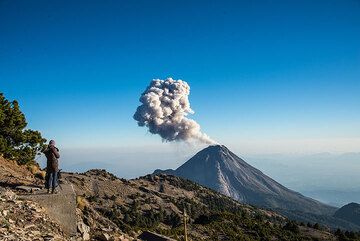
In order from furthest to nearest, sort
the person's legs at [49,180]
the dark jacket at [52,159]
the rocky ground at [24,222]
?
1. the dark jacket at [52,159]
2. the person's legs at [49,180]
3. the rocky ground at [24,222]

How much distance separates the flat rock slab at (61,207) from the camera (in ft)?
43.3

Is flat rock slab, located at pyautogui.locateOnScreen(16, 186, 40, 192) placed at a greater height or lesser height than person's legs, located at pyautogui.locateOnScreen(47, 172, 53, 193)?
lesser

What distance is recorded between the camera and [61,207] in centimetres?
1339

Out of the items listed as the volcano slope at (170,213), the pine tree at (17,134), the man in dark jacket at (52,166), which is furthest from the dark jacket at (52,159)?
the volcano slope at (170,213)

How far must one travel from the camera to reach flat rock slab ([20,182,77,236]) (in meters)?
13.2

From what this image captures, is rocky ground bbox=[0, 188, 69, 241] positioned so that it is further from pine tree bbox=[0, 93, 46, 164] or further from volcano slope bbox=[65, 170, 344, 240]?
volcano slope bbox=[65, 170, 344, 240]

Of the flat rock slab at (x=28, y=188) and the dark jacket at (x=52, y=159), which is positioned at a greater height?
the dark jacket at (x=52, y=159)

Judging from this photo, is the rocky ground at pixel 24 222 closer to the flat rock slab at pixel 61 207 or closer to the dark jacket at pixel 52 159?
the flat rock slab at pixel 61 207

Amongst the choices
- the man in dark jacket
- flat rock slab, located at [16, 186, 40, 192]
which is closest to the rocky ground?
the man in dark jacket

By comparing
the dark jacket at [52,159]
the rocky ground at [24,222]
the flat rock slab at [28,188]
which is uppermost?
the dark jacket at [52,159]

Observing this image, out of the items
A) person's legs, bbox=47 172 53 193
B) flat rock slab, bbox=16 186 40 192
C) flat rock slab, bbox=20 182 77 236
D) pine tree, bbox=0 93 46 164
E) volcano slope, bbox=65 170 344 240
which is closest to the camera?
flat rock slab, bbox=20 182 77 236

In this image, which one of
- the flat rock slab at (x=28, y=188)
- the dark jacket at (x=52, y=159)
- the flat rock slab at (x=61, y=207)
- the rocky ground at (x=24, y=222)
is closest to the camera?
the rocky ground at (x=24, y=222)

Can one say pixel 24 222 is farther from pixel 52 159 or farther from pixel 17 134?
pixel 17 134

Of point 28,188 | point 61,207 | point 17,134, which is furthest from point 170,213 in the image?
point 61,207
